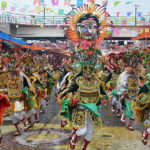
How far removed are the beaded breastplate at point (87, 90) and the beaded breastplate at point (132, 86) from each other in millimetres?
2722

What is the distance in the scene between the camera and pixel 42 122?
9961 mm

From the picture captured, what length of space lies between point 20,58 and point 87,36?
1986mm

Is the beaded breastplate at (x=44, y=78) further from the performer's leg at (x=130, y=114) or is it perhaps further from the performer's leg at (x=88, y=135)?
the performer's leg at (x=88, y=135)

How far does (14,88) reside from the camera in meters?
8.12

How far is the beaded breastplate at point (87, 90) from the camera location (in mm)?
6277

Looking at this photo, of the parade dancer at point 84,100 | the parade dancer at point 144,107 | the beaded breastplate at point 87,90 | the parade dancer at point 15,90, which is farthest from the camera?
the parade dancer at point 15,90

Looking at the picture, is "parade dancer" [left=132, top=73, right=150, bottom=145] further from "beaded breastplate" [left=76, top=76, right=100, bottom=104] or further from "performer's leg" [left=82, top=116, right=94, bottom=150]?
"performer's leg" [left=82, top=116, right=94, bottom=150]

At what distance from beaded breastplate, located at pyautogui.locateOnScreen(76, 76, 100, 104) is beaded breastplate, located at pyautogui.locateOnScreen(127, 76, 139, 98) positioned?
8.93ft

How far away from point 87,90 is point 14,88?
107 inches

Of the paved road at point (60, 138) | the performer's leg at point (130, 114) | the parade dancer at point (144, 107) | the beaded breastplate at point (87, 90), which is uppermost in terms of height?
the beaded breastplate at point (87, 90)

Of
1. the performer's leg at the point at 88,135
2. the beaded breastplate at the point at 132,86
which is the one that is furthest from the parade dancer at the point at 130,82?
the performer's leg at the point at 88,135

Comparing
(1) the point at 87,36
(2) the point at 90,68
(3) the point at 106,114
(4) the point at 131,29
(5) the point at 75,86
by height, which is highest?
(4) the point at 131,29

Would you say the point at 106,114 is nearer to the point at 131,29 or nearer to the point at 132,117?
the point at 132,117

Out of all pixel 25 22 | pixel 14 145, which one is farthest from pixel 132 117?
pixel 25 22
